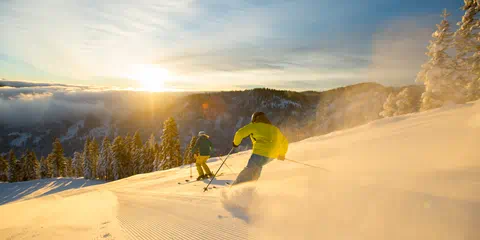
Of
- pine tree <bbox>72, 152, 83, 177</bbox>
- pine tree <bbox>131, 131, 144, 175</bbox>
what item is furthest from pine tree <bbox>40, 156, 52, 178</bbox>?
pine tree <bbox>131, 131, 144, 175</bbox>

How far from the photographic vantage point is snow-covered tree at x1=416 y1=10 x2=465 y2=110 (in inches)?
926

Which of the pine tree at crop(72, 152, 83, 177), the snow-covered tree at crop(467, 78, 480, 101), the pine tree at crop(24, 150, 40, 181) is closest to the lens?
the snow-covered tree at crop(467, 78, 480, 101)

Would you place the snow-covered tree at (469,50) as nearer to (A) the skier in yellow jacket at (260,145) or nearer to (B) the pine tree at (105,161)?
(A) the skier in yellow jacket at (260,145)

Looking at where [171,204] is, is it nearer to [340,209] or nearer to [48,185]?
[340,209]

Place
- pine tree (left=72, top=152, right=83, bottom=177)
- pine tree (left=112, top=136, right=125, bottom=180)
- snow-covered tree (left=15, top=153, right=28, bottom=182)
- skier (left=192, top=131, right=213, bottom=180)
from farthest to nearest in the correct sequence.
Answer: pine tree (left=72, top=152, right=83, bottom=177) < snow-covered tree (left=15, top=153, right=28, bottom=182) < pine tree (left=112, top=136, right=125, bottom=180) < skier (left=192, top=131, right=213, bottom=180)

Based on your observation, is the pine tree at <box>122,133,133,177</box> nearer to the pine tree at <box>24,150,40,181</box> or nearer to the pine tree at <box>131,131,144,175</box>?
the pine tree at <box>131,131,144,175</box>

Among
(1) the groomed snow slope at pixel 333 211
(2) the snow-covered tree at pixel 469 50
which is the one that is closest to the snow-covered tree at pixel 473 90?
(2) the snow-covered tree at pixel 469 50

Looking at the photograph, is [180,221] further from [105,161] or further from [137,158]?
[105,161]

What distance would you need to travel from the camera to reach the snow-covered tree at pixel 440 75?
Result: 77.2ft

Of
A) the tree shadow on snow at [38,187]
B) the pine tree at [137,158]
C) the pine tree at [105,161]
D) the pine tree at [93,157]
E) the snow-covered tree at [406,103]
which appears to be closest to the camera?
the snow-covered tree at [406,103]

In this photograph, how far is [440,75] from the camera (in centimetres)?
2392

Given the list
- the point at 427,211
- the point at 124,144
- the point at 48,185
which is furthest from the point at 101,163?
the point at 427,211

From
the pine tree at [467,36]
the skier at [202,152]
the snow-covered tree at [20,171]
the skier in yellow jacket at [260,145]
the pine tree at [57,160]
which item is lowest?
the snow-covered tree at [20,171]

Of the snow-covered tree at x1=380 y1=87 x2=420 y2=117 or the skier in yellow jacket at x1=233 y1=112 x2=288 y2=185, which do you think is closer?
the skier in yellow jacket at x1=233 y1=112 x2=288 y2=185
